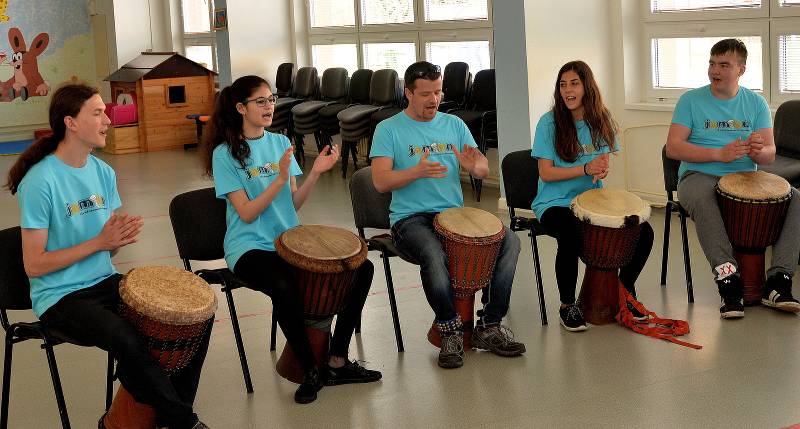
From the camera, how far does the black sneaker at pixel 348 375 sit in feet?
12.4

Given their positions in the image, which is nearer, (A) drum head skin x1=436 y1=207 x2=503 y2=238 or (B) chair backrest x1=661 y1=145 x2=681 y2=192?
(A) drum head skin x1=436 y1=207 x2=503 y2=238

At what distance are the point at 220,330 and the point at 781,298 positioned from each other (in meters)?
2.41

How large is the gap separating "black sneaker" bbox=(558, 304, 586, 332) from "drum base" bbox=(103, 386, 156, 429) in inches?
71.1

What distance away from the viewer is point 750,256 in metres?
4.45

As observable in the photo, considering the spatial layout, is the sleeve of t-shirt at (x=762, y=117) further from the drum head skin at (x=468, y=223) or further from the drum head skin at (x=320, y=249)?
the drum head skin at (x=320, y=249)

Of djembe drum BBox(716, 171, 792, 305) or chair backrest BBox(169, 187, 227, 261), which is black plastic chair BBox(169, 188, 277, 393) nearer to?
chair backrest BBox(169, 187, 227, 261)

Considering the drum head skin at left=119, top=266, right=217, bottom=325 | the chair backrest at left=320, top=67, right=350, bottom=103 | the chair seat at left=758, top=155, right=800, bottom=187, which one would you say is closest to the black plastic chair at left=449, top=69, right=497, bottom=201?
the chair backrest at left=320, top=67, right=350, bottom=103

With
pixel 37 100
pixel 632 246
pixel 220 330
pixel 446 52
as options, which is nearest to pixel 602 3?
pixel 446 52

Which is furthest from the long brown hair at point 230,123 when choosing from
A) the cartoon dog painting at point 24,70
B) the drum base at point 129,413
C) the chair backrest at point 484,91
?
the cartoon dog painting at point 24,70

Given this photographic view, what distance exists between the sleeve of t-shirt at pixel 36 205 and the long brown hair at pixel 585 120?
2.13 metres

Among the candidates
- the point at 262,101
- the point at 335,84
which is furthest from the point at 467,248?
the point at 335,84

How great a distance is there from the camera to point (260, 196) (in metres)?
3.74

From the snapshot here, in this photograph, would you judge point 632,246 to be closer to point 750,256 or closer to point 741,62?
point 750,256

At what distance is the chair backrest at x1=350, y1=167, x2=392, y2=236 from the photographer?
4285 mm
